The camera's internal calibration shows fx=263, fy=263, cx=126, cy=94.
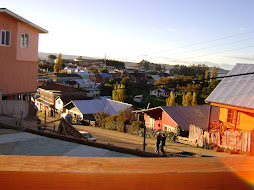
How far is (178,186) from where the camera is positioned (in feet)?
3.91

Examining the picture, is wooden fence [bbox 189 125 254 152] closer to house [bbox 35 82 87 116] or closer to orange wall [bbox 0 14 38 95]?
orange wall [bbox 0 14 38 95]

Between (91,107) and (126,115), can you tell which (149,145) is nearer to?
(126,115)

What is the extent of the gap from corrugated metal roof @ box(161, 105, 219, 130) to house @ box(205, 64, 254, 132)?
3.13 m

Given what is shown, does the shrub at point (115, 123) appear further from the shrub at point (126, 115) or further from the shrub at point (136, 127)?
the shrub at point (136, 127)

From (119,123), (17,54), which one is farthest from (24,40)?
(119,123)

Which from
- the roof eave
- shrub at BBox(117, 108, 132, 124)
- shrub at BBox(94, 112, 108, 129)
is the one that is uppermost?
the roof eave

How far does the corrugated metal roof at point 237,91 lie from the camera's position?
17.9m

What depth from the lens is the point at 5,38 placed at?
1252cm

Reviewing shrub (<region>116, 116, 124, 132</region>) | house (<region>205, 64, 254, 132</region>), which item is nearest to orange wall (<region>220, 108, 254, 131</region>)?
house (<region>205, 64, 254, 132</region>)

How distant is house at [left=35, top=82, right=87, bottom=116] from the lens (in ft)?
158

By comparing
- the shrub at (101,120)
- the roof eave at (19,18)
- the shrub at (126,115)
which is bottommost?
the shrub at (101,120)

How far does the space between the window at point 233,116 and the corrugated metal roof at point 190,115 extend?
4425 mm

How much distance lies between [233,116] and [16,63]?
49.6ft

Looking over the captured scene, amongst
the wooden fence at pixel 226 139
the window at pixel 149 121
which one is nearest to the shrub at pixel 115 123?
the window at pixel 149 121
